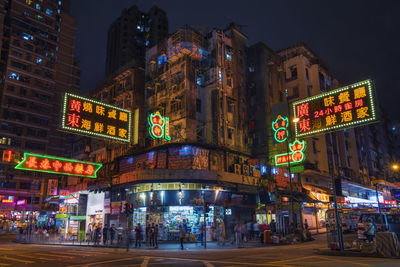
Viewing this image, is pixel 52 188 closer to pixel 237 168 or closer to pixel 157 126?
pixel 157 126

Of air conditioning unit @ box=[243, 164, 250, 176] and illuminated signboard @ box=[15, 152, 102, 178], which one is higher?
air conditioning unit @ box=[243, 164, 250, 176]

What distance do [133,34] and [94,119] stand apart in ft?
293

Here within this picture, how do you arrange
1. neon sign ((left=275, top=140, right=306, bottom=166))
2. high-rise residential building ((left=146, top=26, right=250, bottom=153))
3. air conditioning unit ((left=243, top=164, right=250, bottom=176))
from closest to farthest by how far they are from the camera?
1. neon sign ((left=275, top=140, right=306, bottom=166))
2. high-rise residential building ((left=146, top=26, right=250, bottom=153))
3. air conditioning unit ((left=243, top=164, right=250, bottom=176))

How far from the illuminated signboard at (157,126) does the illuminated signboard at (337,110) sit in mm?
13041

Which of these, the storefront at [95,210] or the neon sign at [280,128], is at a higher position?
the neon sign at [280,128]

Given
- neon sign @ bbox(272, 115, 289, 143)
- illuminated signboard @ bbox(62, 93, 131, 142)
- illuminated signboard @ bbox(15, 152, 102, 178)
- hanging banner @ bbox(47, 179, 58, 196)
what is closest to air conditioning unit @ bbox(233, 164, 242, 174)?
neon sign @ bbox(272, 115, 289, 143)

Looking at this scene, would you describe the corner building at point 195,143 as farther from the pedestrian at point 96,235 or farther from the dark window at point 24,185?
the dark window at point 24,185

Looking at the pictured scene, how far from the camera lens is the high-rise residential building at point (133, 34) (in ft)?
343

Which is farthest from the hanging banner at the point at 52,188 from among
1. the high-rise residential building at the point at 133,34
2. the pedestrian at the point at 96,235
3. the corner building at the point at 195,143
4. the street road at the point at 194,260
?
the high-rise residential building at the point at 133,34

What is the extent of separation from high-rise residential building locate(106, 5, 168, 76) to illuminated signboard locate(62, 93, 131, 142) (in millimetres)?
81569

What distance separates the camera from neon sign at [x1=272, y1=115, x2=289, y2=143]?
3325cm

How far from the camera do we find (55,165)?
88.6ft

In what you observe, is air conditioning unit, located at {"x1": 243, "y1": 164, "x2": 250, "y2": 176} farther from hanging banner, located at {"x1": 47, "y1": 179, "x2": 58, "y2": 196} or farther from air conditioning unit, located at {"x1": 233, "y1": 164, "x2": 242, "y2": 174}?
hanging banner, located at {"x1": 47, "y1": 179, "x2": 58, "y2": 196}

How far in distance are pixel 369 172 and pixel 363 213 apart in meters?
39.7
